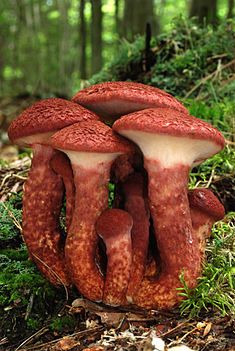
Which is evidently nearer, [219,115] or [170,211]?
[170,211]

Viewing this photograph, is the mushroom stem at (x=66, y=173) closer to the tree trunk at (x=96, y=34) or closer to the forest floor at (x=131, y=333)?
the forest floor at (x=131, y=333)

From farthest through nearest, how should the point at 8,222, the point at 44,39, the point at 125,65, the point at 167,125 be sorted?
1. the point at 44,39
2. the point at 125,65
3. the point at 8,222
4. the point at 167,125

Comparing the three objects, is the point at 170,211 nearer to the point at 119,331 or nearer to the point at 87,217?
the point at 87,217

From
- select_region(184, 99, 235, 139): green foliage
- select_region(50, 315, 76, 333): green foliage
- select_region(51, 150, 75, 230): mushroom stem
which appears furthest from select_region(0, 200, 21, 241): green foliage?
select_region(184, 99, 235, 139): green foliage

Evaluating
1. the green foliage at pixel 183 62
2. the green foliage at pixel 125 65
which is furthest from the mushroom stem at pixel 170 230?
the green foliage at pixel 125 65

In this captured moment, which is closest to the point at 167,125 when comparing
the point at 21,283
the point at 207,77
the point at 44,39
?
the point at 21,283

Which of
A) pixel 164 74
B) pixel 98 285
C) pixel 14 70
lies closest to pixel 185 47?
pixel 164 74

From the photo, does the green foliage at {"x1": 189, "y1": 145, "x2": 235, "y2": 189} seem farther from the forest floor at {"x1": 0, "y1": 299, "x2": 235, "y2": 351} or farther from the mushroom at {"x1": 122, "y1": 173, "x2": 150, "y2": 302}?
the forest floor at {"x1": 0, "y1": 299, "x2": 235, "y2": 351}
